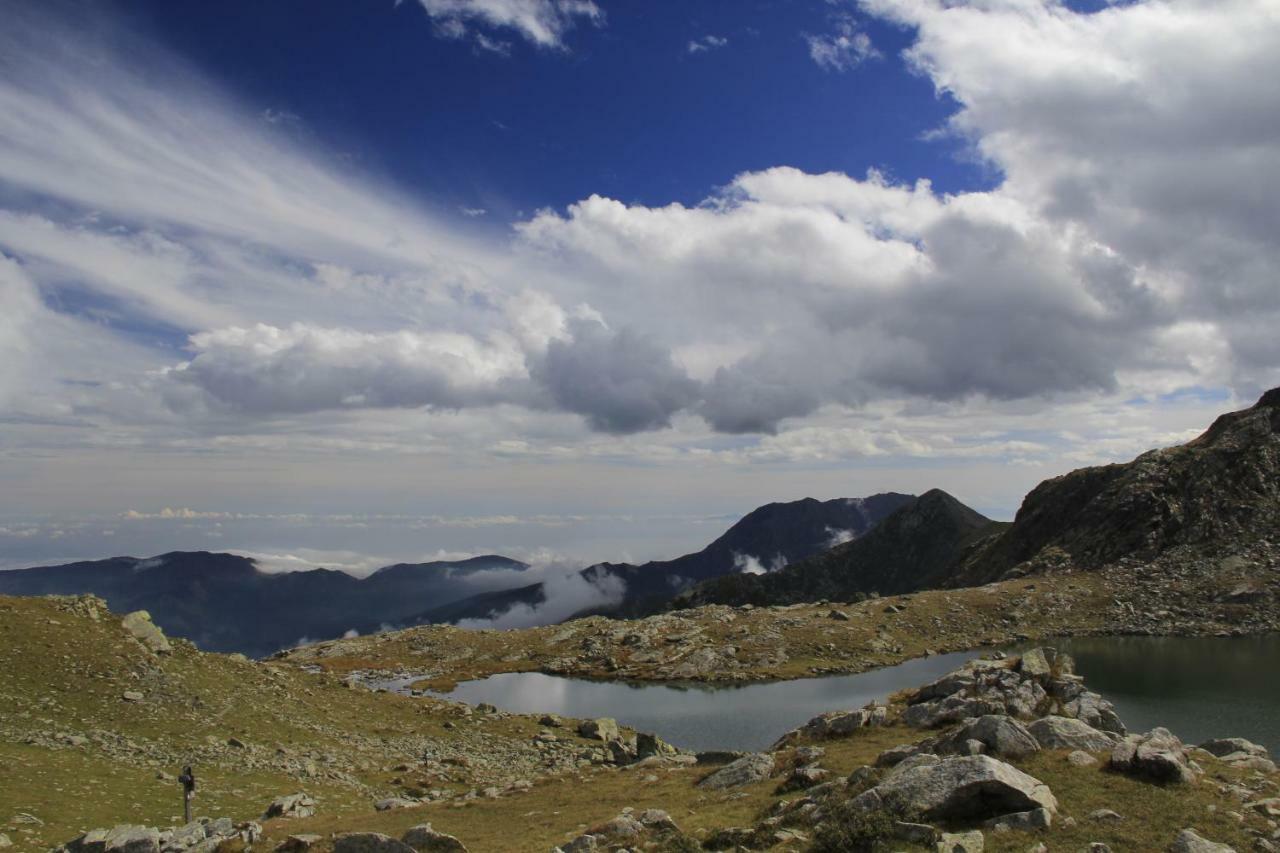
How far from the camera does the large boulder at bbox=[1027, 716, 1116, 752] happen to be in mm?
29531

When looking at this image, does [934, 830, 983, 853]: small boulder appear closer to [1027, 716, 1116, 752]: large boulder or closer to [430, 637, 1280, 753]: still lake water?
[1027, 716, 1116, 752]: large boulder

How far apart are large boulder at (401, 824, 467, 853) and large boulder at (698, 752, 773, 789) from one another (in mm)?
14301

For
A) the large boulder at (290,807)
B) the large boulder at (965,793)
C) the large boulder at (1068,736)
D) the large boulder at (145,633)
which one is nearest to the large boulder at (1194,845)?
the large boulder at (965,793)

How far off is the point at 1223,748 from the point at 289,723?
60.7m

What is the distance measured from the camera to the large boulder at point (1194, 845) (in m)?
20.1

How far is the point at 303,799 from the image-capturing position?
37312 mm

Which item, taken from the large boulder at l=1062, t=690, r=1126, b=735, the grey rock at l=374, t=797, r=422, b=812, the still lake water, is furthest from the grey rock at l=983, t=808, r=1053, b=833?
the still lake water

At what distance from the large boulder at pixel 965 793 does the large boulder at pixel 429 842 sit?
49.0 feet

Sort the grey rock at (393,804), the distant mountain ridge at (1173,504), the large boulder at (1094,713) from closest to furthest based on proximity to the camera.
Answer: the large boulder at (1094,713) → the grey rock at (393,804) → the distant mountain ridge at (1173,504)

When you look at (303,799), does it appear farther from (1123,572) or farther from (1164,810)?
(1123,572)

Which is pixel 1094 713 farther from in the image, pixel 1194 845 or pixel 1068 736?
pixel 1194 845

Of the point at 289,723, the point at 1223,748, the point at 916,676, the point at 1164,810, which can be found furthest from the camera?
the point at 916,676

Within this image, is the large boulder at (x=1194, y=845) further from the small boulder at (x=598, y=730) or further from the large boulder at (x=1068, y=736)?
the small boulder at (x=598, y=730)

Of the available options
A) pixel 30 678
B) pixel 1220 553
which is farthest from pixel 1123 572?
pixel 30 678
